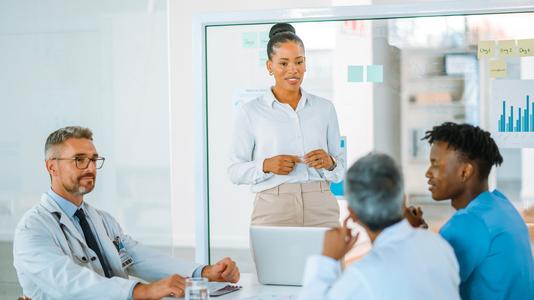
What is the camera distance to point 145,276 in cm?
313

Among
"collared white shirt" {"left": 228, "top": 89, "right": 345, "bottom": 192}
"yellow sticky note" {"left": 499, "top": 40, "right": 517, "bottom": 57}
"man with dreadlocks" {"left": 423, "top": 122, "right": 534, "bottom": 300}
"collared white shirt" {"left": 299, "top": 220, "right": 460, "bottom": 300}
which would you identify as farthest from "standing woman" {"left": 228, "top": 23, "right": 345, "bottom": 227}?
"collared white shirt" {"left": 299, "top": 220, "right": 460, "bottom": 300}

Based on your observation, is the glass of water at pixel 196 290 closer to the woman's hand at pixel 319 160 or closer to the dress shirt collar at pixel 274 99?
the woman's hand at pixel 319 160

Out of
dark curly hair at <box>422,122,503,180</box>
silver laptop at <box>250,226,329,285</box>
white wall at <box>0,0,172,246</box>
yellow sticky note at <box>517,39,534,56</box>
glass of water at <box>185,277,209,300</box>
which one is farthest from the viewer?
white wall at <box>0,0,172,246</box>

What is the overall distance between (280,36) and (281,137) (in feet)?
1.71

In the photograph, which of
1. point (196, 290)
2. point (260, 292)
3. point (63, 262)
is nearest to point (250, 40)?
point (260, 292)

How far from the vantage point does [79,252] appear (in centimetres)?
286

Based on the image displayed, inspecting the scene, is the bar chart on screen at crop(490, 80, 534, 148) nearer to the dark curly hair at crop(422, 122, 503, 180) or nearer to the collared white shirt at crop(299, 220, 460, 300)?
the dark curly hair at crop(422, 122, 503, 180)

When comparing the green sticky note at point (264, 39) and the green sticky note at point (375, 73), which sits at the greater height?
the green sticky note at point (264, 39)

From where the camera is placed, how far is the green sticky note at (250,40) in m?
4.06

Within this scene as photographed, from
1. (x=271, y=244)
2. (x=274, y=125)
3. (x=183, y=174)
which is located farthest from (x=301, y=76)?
(x=183, y=174)

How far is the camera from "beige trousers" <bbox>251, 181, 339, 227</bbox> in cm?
369

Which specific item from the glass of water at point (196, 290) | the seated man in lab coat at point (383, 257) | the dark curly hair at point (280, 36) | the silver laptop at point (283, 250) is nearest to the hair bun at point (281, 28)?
the dark curly hair at point (280, 36)

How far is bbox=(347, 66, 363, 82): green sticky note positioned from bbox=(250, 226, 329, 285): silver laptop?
1.30 meters

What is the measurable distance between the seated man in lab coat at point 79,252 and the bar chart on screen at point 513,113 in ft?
5.42
